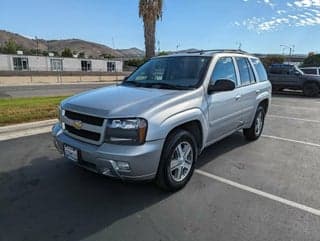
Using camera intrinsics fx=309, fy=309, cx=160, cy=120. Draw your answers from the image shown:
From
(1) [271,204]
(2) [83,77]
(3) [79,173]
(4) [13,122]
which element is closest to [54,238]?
(3) [79,173]

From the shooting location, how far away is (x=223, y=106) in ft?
16.0

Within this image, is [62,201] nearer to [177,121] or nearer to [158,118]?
[158,118]

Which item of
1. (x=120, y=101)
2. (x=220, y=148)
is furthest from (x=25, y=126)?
(x=220, y=148)

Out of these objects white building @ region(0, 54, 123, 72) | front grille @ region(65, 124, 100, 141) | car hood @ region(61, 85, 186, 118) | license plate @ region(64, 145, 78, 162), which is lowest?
white building @ region(0, 54, 123, 72)

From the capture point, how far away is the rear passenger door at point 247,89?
564cm

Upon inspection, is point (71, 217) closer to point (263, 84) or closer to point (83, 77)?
point (263, 84)

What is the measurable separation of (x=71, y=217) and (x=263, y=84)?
4927mm

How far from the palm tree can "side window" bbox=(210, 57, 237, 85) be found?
1411cm

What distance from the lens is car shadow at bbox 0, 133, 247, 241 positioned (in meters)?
3.17

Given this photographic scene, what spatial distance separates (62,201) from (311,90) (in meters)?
17.8

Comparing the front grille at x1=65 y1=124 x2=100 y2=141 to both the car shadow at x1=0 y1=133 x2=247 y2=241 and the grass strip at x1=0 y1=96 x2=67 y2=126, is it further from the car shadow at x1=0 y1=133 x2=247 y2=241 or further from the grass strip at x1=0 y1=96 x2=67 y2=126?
the grass strip at x1=0 y1=96 x2=67 y2=126

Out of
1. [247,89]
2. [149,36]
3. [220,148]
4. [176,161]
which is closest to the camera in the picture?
[176,161]

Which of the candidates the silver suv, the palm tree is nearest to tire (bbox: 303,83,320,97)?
the palm tree

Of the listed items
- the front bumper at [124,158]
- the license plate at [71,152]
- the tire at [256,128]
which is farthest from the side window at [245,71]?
the license plate at [71,152]
